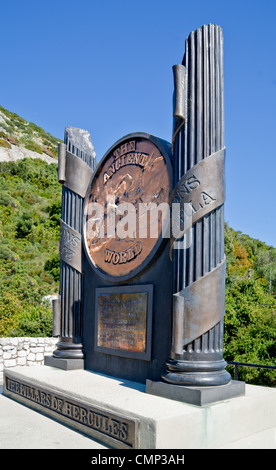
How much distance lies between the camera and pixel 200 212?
15.6 ft

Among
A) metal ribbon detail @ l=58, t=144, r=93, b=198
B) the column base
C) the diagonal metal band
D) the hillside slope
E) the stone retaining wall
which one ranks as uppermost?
the hillside slope

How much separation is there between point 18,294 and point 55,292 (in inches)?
176

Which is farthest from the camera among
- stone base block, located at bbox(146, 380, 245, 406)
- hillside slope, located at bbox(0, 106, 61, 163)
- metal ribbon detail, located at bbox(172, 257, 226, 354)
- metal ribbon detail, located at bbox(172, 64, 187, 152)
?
hillside slope, located at bbox(0, 106, 61, 163)

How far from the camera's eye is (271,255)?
51250mm

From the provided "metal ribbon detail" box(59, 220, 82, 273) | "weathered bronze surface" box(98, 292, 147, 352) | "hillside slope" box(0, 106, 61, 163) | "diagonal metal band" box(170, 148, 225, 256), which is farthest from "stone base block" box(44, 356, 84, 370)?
"hillside slope" box(0, 106, 61, 163)

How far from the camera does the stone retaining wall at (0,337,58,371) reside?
11.8 metres

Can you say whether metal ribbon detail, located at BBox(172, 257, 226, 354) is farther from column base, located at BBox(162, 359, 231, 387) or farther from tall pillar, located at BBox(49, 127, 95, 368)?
tall pillar, located at BBox(49, 127, 95, 368)

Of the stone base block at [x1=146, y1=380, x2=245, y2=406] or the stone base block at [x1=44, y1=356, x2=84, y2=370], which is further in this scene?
the stone base block at [x1=44, y1=356, x2=84, y2=370]

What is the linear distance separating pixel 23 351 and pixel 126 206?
743 centimetres

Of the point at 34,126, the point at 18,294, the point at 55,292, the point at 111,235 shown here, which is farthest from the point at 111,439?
the point at 34,126

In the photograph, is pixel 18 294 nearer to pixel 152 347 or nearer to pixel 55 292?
pixel 55 292

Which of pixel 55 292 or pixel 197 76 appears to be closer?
pixel 197 76

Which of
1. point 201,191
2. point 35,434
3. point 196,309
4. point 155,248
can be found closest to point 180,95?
point 201,191

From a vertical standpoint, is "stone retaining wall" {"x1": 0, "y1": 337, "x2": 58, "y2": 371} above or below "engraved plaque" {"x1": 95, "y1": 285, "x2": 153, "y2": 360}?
below
